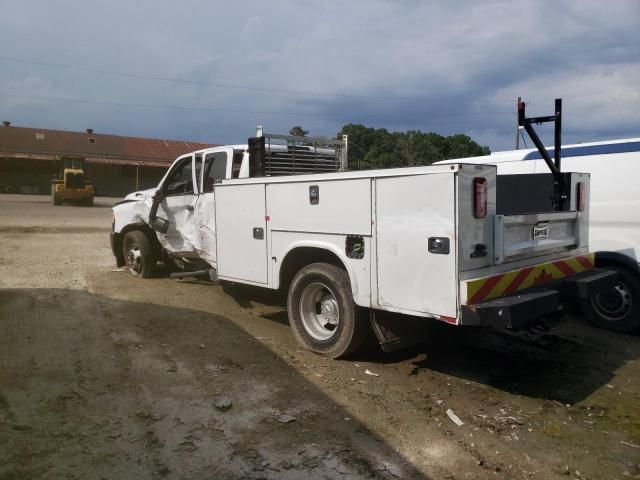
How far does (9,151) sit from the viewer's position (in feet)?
143

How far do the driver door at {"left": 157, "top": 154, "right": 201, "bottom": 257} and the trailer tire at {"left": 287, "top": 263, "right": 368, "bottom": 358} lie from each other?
274 centimetres

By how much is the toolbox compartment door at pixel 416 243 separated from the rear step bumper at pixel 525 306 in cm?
19

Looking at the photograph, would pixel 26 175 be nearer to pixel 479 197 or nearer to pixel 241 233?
pixel 241 233

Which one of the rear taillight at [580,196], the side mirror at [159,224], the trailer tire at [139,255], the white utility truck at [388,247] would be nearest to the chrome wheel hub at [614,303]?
the white utility truck at [388,247]

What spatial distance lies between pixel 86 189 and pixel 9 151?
17.8m

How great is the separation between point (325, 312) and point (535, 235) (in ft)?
7.16

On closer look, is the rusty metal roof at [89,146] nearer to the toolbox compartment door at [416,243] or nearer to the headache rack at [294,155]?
the headache rack at [294,155]

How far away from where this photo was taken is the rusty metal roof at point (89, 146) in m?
44.6

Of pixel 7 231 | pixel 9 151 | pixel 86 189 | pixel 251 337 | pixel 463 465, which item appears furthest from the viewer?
pixel 9 151

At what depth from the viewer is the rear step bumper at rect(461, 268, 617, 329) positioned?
3938mm

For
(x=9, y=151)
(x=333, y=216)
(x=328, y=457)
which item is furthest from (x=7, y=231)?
(x=9, y=151)

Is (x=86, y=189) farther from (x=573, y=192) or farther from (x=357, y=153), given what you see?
(x=573, y=192)

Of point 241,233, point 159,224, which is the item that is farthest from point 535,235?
point 159,224

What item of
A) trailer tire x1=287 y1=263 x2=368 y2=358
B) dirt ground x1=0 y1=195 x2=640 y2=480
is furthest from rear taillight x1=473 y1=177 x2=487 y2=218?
dirt ground x1=0 y1=195 x2=640 y2=480
